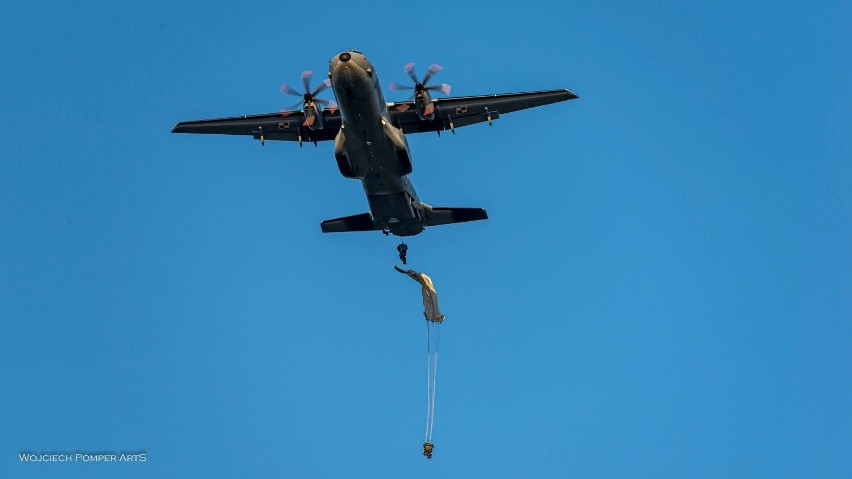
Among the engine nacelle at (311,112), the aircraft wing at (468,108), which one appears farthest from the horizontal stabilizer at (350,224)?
the engine nacelle at (311,112)

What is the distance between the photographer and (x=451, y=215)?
131 ft

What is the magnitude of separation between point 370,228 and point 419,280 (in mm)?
7091

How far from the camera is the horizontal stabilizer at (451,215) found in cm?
3962

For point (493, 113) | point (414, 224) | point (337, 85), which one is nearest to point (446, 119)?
point (493, 113)

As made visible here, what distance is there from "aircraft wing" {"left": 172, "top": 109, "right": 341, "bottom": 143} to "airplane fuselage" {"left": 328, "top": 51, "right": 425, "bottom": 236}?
4025 millimetres

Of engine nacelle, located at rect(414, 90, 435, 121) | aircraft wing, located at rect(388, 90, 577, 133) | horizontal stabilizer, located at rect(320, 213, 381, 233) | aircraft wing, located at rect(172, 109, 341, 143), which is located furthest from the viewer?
horizontal stabilizer, located at rect(320, 213, 381, 233)

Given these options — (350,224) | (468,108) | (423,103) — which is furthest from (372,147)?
(350,224)

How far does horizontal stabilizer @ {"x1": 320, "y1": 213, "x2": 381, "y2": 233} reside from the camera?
39.7 m

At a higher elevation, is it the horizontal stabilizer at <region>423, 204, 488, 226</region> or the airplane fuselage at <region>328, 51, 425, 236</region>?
the airplane fuselage at <region>328, 51, 425, 236</region>

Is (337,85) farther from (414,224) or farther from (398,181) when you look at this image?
(414,224)

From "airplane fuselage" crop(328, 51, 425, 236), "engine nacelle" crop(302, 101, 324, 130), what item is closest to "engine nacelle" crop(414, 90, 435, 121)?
"airplane fuselage" crop(328, 51, 425, 236)

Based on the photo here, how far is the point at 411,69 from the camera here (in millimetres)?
36438

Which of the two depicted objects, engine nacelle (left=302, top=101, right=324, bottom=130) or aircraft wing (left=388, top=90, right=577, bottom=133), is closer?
engine nacelle (left=302, top=101, right=324, bottom=130)

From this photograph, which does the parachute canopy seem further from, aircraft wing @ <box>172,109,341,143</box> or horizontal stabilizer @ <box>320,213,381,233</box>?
aircraft wing @ <box>172,109,341,143</box>
